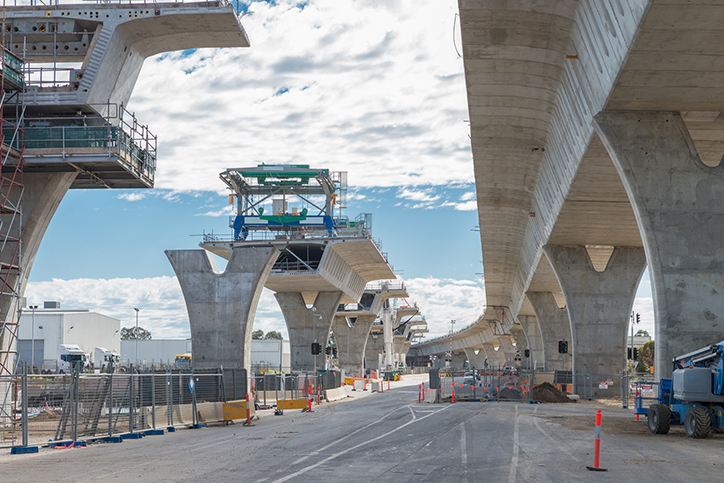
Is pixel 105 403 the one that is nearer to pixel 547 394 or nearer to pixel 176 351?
pixel 547 394

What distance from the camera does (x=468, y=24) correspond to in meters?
18.0

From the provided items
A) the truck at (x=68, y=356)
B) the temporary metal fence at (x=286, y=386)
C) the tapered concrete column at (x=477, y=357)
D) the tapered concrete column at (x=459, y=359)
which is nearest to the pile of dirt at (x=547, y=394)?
the temporary metal fence at (x=286, y=386)

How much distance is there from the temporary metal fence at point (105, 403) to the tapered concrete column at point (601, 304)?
19650 millimetres

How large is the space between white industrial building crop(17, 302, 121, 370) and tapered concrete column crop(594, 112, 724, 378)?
7843 centimetres

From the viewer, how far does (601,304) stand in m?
37.4

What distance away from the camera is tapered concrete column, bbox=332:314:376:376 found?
293ft

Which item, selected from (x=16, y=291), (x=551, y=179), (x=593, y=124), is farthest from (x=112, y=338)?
(x=593, y=124)

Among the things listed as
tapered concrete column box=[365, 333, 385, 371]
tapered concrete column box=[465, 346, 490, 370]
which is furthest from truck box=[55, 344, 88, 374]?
tapered concrete column box=[465, 346, 490, 370]

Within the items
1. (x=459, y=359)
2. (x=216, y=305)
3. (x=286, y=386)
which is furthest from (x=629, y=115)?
(x=459, y=359)

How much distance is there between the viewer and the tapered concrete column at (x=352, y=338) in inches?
3511

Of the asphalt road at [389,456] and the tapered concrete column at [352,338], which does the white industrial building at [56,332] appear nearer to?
the tapered concrete column at [352,338]

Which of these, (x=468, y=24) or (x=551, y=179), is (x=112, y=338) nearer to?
(x=551, y=179)

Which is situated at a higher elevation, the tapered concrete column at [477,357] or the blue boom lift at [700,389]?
the blue boom lift at [700,389]

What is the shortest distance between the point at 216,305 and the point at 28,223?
975 cm
